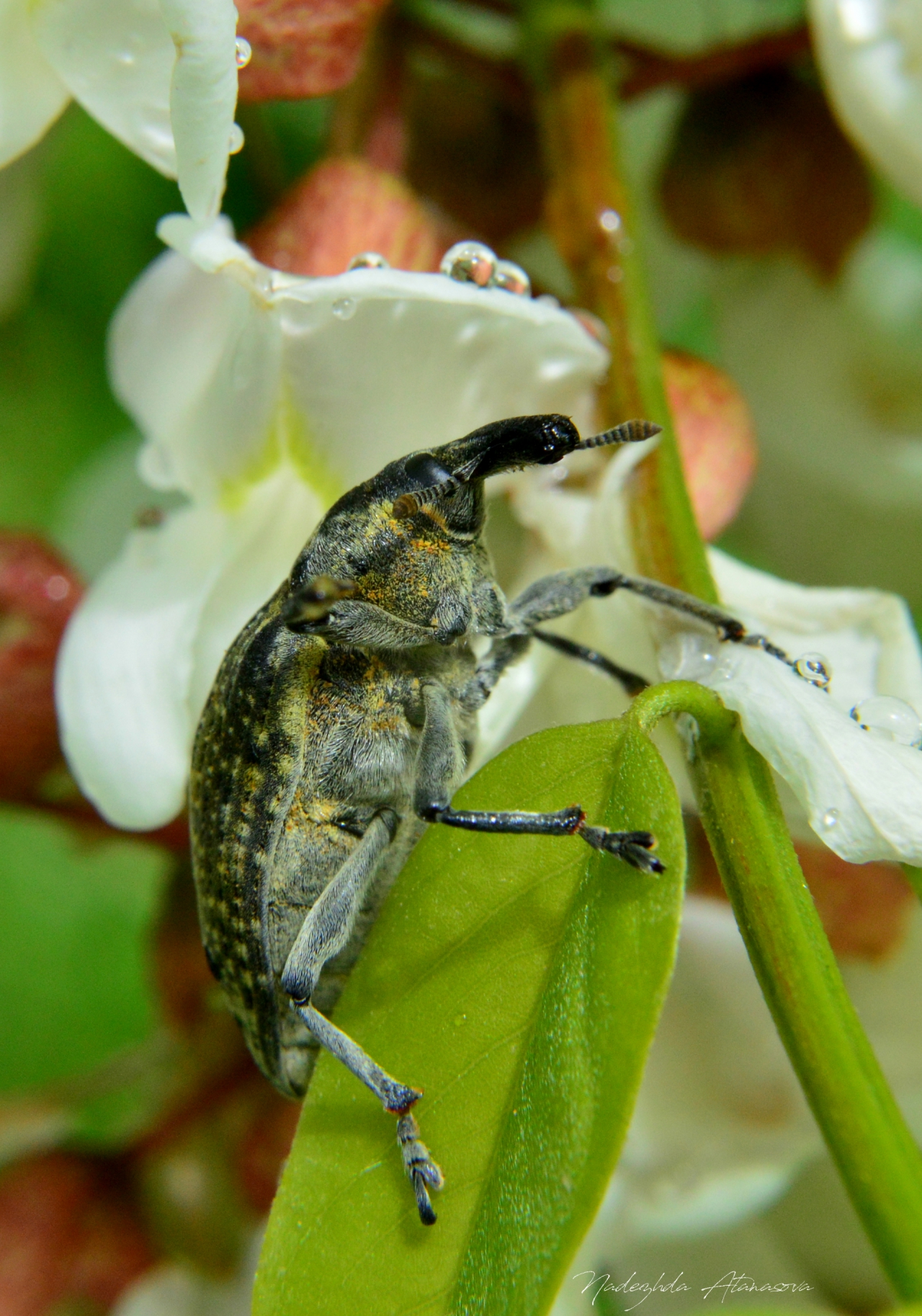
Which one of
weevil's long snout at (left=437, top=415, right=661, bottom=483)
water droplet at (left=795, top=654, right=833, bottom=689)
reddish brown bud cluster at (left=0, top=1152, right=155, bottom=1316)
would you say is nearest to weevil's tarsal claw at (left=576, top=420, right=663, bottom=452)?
weevil's long snout at (left=437, top=415, right=661, bottom=483)

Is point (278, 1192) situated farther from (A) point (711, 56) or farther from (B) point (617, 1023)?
(A) point (711, 56)

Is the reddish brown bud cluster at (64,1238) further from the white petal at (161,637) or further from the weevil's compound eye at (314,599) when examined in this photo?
the weevil's compound eye at (314,599)

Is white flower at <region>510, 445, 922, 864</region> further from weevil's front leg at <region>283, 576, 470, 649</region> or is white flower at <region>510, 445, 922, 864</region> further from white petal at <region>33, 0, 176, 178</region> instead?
white petal at <region>33, 0, 176, 178</region>

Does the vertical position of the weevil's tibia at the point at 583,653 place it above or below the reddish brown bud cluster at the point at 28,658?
above

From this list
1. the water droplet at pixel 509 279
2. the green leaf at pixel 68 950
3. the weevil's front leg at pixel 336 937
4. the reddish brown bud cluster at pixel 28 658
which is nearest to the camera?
the weevil's front leg at pixel 336 937

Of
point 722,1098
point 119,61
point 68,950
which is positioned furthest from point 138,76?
point 68,950

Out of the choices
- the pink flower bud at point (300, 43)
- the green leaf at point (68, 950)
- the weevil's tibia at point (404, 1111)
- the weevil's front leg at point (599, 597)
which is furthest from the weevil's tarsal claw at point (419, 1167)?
the green leaf at point (68, 950)

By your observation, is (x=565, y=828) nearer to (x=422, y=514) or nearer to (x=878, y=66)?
(x=422, y=514)
